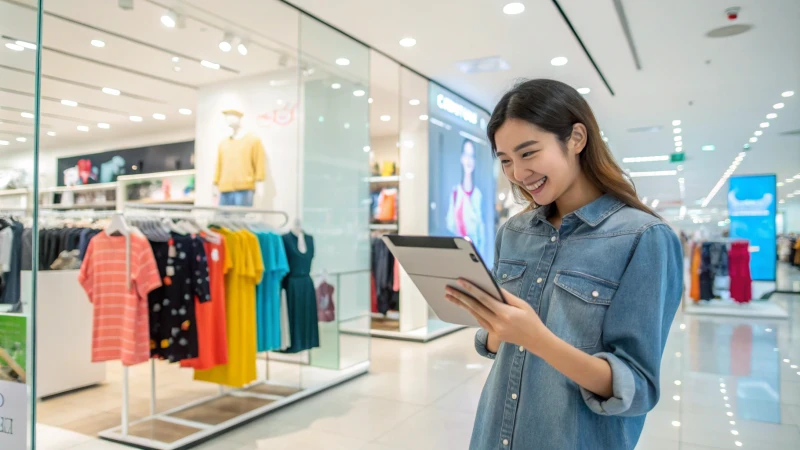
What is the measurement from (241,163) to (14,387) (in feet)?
14.1

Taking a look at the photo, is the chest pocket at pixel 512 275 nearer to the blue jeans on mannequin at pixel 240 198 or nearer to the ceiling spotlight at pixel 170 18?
the ceiling spotlight at pixel 170 18

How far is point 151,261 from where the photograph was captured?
323 centimetres

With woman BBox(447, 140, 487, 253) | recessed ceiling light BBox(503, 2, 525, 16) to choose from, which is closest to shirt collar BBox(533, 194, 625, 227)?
recessed ceiling light BBox(503, 2, 525, 16)

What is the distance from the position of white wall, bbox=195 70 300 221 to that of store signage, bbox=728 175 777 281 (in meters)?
10.8

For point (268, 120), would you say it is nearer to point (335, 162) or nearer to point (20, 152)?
point (335, 162)

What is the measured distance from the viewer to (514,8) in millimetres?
4570

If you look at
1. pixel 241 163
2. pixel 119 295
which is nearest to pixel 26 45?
pixel 119 295

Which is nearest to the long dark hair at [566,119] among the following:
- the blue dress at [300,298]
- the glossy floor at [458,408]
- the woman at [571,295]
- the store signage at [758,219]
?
the woman at [571,295]

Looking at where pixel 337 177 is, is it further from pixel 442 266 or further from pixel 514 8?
pixel 442 266

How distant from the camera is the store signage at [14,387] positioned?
1.61m

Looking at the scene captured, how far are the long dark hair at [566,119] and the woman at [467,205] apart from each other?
6.08m

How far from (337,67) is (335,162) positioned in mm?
888

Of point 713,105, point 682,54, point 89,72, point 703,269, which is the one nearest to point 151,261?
point 89,72

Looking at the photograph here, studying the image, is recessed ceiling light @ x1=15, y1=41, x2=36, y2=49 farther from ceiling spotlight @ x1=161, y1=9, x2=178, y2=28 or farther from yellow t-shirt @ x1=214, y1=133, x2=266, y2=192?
yellow t-shirt @ x1=214, y1=133, x2=266, y2=192
